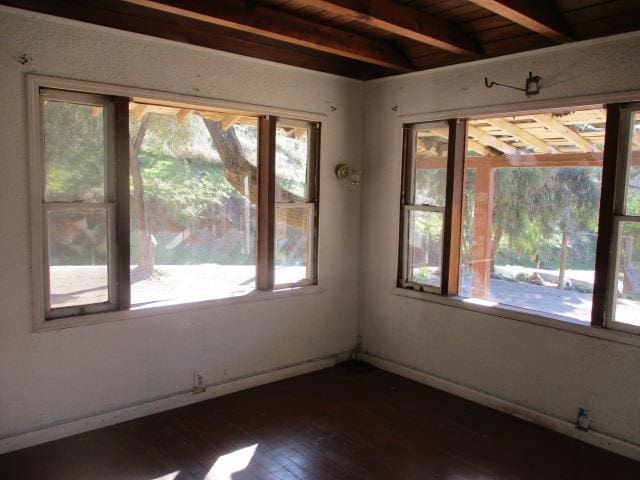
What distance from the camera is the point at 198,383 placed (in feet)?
12.3

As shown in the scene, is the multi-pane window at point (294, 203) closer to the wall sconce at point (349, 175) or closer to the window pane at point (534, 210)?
the wall sconce at point (349, 175)

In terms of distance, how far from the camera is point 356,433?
3.35m

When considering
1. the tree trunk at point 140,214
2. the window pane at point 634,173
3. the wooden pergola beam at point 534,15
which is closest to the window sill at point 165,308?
the tree trunk at point 140,214

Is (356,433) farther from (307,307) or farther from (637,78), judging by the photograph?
(637,78)

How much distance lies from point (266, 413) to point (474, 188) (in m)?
2.26

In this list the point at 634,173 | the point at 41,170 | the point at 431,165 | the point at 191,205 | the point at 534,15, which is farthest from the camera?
the point at 431,165

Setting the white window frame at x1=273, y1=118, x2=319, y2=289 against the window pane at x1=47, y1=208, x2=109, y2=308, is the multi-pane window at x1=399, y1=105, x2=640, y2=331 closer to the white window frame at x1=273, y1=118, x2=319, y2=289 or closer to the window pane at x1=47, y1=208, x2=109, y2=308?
the white window frame at x1=273, y1=118, x2=319, y2=289

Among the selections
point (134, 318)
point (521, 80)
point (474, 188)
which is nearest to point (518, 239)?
point (474, 188)

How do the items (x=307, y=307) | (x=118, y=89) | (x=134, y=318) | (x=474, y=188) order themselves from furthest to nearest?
(x=307, y=307)
(x=474, y=188)
(x=134, y=318)
(x=118, y=89)

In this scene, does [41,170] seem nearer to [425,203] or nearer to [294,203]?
[294,203]

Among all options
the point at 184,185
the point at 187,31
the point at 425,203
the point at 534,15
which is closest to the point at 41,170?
the point at 184,185

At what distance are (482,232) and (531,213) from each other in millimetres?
405

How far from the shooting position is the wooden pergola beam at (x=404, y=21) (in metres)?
2.88

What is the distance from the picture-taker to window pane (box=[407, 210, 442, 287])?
414 centimetres
